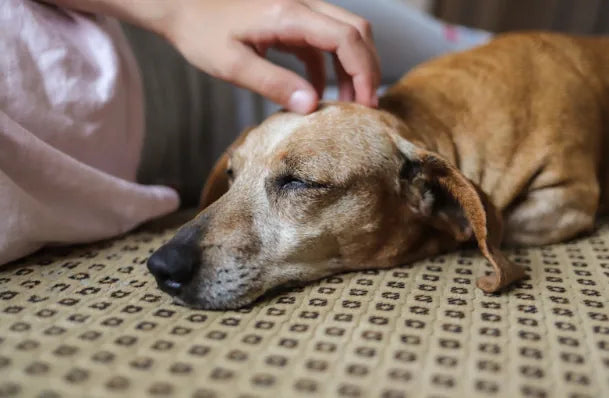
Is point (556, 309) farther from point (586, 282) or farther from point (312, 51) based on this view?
point (312, 51)

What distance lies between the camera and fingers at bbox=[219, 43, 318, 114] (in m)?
1.25

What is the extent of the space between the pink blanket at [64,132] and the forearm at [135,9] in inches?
1.4

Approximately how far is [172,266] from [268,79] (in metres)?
0.46

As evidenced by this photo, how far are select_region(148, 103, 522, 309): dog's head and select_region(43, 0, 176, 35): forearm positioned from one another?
335 millimetres

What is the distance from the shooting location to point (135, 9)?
1328mm

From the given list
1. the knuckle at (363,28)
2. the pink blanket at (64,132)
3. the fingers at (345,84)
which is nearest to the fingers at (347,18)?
the knuckle at (363,28)

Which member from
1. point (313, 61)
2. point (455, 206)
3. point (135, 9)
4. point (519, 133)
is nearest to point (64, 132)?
point (135, 9)

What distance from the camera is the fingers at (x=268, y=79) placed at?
1252mm

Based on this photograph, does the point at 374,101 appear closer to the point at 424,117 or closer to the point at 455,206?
the point at 424,117

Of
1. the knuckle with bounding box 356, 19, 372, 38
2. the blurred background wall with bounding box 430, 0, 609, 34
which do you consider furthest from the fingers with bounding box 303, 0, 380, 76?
the blurred background wall with bounding box 430, 0, 609, 34

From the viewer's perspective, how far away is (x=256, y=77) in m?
1.26

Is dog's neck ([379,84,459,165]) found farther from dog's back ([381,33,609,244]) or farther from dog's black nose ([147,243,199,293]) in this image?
dog's black nose ([147,243,199,293])

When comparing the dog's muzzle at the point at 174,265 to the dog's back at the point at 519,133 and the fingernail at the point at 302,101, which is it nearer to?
the fingernail at the point at 302,101

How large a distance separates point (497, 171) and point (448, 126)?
16 cm
